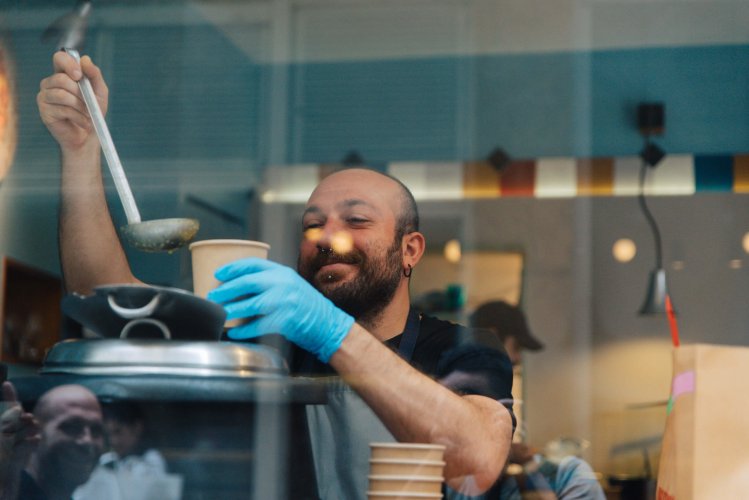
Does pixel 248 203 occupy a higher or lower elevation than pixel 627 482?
higher

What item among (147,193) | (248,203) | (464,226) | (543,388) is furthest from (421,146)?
(147,193)

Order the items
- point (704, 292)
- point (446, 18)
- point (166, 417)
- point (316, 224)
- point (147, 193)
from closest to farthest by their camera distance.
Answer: point (166, 417) → point (316, 224) → point (147, 193) → point (446, 18) → point (704, 292)

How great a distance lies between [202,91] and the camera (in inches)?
107

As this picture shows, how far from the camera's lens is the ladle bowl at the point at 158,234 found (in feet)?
5.17

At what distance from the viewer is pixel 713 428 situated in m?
1.44

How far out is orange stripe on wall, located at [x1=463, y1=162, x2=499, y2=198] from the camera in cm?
304

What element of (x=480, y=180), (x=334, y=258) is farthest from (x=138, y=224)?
(x=480, y=180)

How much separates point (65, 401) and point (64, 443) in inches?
2.2

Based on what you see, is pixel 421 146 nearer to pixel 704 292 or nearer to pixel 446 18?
pixel 446 18

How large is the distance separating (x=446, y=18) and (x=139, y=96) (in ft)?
3.02

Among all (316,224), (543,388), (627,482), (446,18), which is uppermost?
(446,18)

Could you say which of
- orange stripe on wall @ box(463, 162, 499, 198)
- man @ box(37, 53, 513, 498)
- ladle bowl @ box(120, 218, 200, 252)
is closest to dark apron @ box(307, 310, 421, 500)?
man @ box(37, 53, 513, 498)

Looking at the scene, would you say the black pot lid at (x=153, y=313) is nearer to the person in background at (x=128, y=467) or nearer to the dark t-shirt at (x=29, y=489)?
the person in background at (x=128, y=467)

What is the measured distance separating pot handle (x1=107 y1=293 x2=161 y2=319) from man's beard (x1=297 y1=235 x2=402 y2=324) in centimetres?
42
